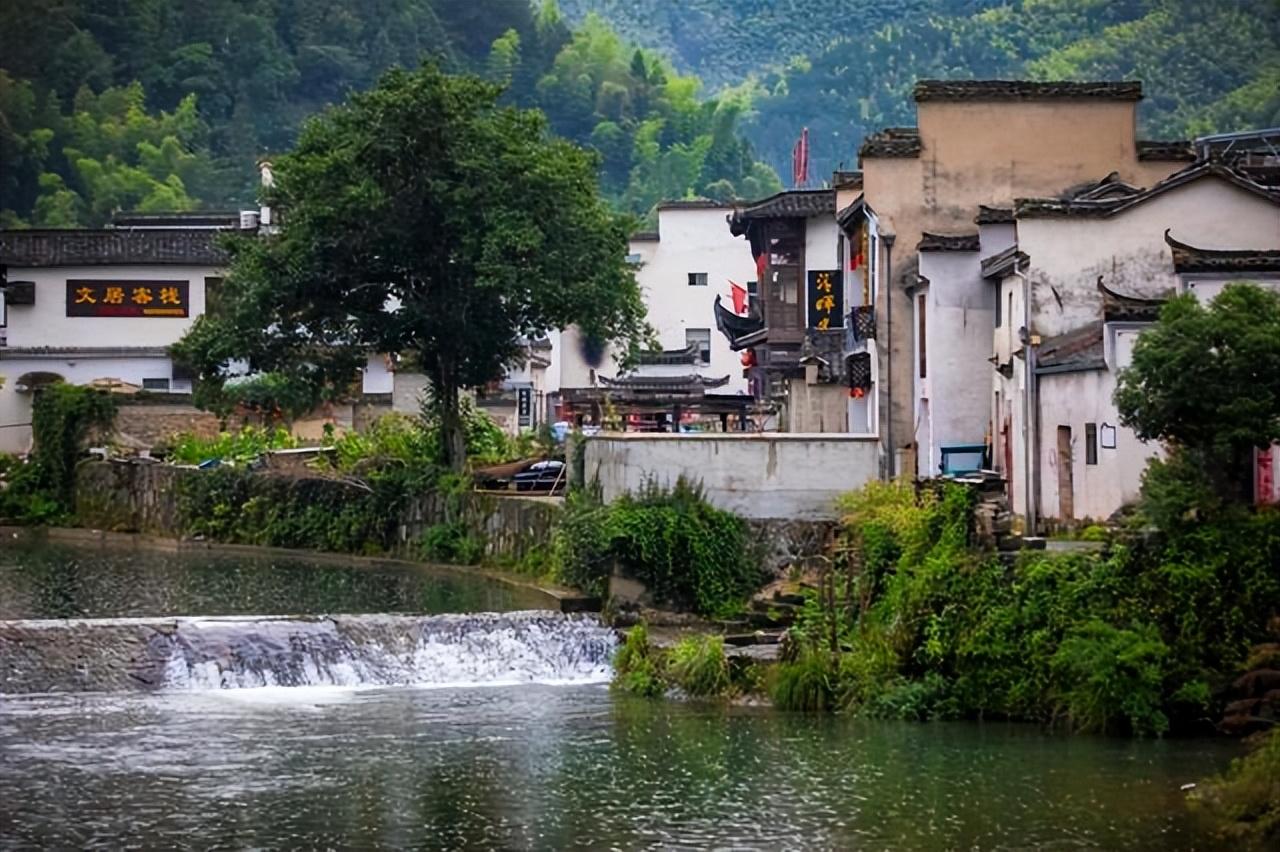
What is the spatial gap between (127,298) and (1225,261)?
49.5m

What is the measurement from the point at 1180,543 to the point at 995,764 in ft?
13.7

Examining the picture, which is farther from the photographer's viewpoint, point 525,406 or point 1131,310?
point 525,406

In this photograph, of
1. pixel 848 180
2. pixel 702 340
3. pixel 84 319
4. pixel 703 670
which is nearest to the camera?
pixel 703 670

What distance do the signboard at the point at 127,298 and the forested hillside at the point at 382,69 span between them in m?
42.9

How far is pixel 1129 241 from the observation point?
36.5 metres

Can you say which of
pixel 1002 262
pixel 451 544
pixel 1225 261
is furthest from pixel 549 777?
pixel 451 544

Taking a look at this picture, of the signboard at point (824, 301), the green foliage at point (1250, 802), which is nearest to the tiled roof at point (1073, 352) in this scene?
the green foliage at point (1250, 802)

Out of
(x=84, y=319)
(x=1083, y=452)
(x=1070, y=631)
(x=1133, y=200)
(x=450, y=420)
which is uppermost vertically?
(x=84, y=319)

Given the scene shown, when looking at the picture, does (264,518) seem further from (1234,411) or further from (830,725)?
(1234,411)

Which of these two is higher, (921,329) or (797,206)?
(797,206)

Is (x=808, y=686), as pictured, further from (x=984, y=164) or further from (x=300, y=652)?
(x=984, y=164)

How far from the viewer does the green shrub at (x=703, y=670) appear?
110 ft

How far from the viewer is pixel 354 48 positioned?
144 m

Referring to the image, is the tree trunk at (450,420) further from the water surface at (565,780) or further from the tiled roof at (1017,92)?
the water surface at (565,780)
